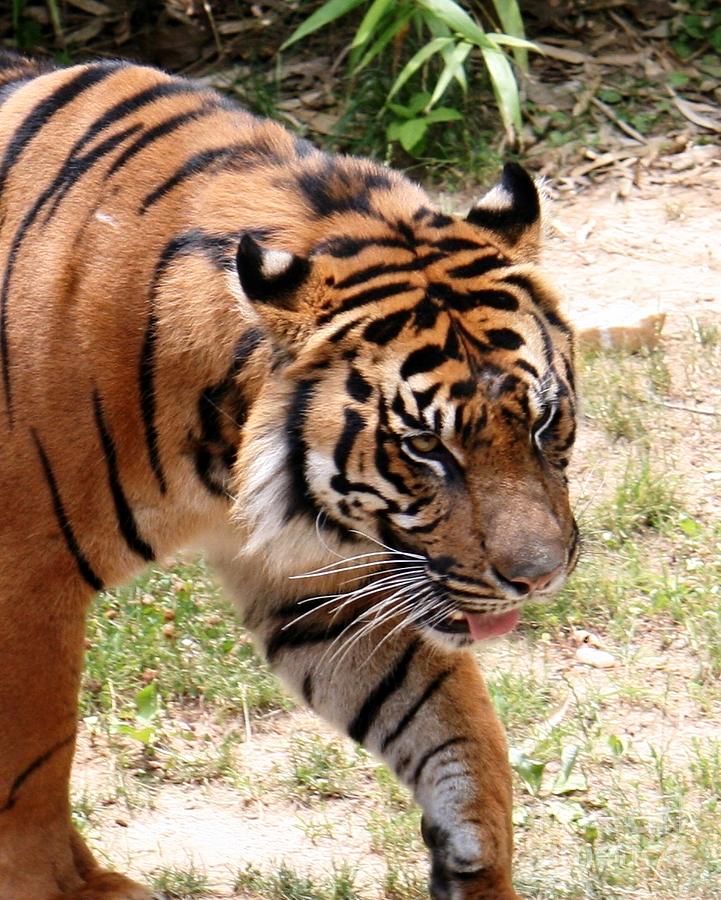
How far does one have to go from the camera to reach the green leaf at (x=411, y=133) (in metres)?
5.82

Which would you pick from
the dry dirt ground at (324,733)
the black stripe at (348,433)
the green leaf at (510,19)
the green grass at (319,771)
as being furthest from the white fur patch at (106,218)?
the green leaf at (510,19)

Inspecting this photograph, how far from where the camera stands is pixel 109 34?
21.9ft

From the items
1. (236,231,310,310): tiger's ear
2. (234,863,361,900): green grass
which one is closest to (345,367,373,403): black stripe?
(236,231,310,310): tiger's ear

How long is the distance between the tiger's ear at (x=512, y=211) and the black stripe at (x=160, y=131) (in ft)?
1.73

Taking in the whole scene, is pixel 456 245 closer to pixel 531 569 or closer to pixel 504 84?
pixel 531 569

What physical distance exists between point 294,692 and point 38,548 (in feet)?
2.13

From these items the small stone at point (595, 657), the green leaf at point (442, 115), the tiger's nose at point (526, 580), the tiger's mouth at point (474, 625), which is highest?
the tiger's nose at point (526, 580)

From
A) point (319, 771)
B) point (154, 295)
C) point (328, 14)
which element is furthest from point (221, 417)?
point (328, 14)

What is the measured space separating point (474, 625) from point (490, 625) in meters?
0.03

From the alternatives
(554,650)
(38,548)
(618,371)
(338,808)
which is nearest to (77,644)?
(38,548)

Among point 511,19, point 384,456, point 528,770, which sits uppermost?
point 384,456

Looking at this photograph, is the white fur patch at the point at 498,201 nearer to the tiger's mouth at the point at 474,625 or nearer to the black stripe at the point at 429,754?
the tiger's mouth at the point at 474,625

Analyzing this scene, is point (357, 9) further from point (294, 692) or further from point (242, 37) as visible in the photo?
point (294, 692)

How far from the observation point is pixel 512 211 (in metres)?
2.72
